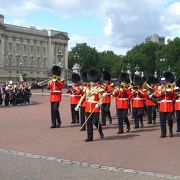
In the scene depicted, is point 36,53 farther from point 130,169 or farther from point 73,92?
point 130,169

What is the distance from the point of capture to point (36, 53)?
11688 cm

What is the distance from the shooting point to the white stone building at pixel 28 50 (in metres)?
105

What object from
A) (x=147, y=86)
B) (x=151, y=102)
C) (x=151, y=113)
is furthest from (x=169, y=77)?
(x=151, y=102)

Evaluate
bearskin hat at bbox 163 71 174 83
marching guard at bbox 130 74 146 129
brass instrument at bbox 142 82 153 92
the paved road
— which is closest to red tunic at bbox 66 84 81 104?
the paved road

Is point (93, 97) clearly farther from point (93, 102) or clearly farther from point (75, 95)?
point (75, 95)

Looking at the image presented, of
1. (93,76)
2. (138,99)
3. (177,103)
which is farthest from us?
(138,99)

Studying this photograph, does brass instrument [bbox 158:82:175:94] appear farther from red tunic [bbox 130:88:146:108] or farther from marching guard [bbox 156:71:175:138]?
red tunic [bbox 130:88:146:108]

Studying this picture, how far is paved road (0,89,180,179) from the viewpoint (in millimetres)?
8797

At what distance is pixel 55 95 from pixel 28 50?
329 ft

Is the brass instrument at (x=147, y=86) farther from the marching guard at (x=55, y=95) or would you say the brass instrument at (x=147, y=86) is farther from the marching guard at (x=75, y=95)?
the marching guard at (x=55, y=95)

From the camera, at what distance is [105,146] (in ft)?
35.5

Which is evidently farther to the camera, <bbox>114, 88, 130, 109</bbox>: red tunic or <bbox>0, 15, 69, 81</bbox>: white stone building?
<bbox>0, 15, 69, 81</bbox>: white stone building

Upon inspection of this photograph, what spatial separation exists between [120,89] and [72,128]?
7.04 ft

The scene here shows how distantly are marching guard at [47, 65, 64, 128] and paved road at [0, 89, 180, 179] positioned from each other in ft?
1.26
